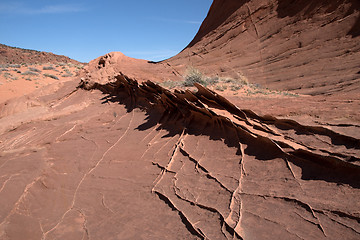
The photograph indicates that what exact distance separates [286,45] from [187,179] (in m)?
8.75

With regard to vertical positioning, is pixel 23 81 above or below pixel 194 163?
above

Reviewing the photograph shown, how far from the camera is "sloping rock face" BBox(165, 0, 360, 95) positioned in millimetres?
8375

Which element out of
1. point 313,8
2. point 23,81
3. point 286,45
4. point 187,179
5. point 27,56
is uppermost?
point 27,56

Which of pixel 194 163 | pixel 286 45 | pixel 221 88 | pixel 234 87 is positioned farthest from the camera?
pixel 286 45

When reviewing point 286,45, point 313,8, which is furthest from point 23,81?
point 313,8

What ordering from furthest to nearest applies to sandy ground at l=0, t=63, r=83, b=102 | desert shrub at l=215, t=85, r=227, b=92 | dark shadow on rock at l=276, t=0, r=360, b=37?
sandy ground at l=0, t=63, r=83, b=102 → dark shadow on rock at l=276, t=0, r=360, b=37 → desert shrub at l=215, t=85, r=227, b=92

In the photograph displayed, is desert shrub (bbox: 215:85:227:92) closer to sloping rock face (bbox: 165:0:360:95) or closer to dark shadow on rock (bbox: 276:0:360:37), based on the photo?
sloping rock face (bbox: 165:0:360:95)

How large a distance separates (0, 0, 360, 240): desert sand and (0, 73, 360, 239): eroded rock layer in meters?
0.01

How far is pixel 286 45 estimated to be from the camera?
1042 centimetres

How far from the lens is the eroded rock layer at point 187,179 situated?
8.79 ft

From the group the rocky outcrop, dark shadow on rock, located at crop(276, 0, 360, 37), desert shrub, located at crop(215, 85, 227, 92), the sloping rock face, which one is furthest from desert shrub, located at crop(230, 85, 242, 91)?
the rocky outcrop

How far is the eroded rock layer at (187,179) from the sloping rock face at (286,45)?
4.16 meters

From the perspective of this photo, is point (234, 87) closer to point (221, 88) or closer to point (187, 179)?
point (221, 88)

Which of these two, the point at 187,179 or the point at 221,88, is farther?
the point at 221,88
